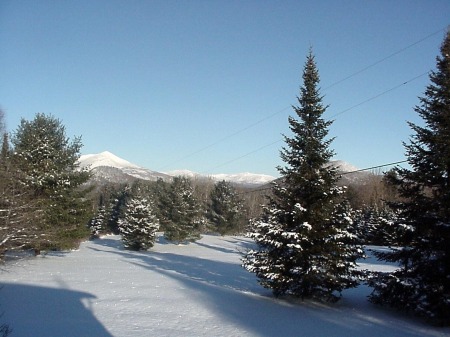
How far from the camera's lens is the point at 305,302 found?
14133mm

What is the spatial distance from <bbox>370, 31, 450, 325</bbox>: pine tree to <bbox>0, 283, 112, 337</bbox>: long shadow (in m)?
9.51

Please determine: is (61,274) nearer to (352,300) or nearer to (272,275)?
(272,275)

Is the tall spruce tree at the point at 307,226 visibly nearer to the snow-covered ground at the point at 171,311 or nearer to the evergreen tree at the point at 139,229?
the snow-covered ground at the point at 171,311

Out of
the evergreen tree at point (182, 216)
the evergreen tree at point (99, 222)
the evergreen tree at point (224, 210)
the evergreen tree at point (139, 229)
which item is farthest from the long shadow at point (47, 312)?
the evergreen tree at point (99, 222)

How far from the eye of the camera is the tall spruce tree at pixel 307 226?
1340 cm

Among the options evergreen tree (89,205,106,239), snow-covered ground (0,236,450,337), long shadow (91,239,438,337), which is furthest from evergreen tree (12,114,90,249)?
evergreen tree (89,205,106,239)

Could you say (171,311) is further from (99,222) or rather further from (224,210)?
(99,222)

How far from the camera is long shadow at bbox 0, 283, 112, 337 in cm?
948

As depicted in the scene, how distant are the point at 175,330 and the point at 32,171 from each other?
18015 millimetres

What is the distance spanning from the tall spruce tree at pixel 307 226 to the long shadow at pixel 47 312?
6.12 m

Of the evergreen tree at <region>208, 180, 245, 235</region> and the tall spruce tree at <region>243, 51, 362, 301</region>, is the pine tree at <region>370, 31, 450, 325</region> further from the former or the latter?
the evergreen tree at <region>208, 180, 245, 235</region>

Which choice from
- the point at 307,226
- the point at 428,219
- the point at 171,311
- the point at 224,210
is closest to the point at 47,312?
the point at 171,311

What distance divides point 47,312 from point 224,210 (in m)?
49.9

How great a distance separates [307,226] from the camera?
1320 cm
